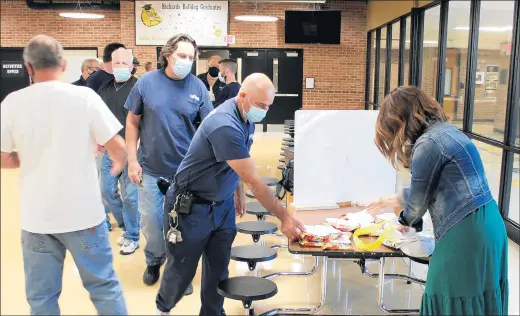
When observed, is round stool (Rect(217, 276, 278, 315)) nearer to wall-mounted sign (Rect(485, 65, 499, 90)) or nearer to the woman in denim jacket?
the woman in denim jacket

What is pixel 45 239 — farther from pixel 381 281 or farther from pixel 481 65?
pixel 481 65

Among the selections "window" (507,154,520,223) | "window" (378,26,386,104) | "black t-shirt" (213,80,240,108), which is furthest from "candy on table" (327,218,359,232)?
"window" (378,26,386,104)

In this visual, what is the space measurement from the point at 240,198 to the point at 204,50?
308 inches

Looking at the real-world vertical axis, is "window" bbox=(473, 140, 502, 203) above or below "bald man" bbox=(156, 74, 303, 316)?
below

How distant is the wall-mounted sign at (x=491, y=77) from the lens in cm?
606

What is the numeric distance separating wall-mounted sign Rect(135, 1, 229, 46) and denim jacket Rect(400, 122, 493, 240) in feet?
27.7

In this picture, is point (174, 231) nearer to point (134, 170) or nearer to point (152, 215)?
point (134, 170)

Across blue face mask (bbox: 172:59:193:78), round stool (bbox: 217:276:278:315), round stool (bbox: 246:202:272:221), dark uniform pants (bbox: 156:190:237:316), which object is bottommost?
round stool (bbox: 246:202:272:221)

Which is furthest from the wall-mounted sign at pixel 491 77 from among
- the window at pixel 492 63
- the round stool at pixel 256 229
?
the round stool at pixel 256 229

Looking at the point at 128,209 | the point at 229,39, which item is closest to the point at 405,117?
the point at 128,209

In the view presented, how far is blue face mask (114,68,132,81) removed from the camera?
185 centimetres

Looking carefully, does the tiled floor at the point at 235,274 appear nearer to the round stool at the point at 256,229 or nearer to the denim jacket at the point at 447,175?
the round stool at the point at 256,229

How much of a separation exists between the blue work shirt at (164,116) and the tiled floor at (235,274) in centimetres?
55

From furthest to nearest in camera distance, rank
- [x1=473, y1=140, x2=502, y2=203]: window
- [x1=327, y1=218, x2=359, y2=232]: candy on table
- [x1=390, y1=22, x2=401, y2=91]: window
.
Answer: [x1=390, y1=22, x2=401, y2=91]: window, [x1=473, y1=140, x2=502, y2=203]: window, [x1=327, y1=218, x2=359, y2=232]: candy on table
